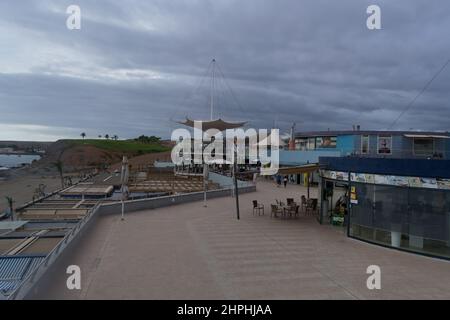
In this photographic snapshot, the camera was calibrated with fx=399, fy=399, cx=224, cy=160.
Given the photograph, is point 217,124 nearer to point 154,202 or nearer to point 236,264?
point 154,202

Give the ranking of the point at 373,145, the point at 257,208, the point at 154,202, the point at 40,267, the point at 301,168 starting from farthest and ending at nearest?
the point at 373,145 < the point at 154,202 < the point at 257,208 < the point at 301,168 < the point at 40,267

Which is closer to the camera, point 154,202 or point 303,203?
point 154,202

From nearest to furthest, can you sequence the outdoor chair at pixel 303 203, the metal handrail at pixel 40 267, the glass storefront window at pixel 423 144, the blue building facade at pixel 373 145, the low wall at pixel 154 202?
the metal handrail at pixel 40 267, the low wall at pixel 154 202, the blue building facade at pixel 373 145, the glass storefront window at pixel 423 144, the outdoor chair at pixel 303 203

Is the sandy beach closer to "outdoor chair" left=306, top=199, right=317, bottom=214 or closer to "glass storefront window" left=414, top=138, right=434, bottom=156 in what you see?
"outdoor chair" left=306, top=199, right=317, bottom=214

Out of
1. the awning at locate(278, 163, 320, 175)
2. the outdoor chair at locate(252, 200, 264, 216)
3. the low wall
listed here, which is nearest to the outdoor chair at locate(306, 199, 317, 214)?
the outdoor chair at locate(252, 200, 264, 216)

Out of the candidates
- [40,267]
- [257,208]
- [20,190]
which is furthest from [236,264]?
[20,190]

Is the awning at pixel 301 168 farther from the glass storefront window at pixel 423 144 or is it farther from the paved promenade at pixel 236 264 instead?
the glass storefront window at pixel 423 144

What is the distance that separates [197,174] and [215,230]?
1553 inches

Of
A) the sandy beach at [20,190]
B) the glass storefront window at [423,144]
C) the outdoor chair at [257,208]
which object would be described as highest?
the glass storefront window at [423,144]

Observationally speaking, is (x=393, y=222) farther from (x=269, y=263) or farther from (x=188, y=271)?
(x=188, y=271)

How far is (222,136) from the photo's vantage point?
252 feet

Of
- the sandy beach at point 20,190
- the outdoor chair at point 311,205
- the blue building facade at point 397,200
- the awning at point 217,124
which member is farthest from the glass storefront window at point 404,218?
the awning at point 217,124

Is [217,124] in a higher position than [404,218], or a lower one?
higher

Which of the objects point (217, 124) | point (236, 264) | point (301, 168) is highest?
point (217, 124)
